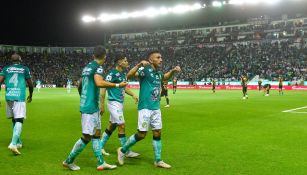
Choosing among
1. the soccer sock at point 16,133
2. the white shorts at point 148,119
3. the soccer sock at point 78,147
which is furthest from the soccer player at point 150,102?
the soccer sock at point 16,133

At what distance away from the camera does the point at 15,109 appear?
30.6ft

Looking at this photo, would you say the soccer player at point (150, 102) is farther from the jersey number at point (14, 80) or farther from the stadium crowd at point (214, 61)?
the stadium crowd at point (214, 61)

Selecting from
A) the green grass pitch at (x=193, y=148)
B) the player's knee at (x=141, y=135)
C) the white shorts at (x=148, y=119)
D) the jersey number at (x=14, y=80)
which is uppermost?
the jersey number at (x=14, y=80)

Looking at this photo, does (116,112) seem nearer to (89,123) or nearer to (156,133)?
(156,133)

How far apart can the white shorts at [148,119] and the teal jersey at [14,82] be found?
11.5 ft

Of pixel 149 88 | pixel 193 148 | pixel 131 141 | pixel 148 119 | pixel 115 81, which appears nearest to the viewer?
pixel 148 119

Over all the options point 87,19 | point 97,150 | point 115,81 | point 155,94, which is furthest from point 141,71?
point 87,19

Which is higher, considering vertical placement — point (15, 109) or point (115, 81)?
point (115, 81)

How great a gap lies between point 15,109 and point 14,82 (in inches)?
27.0

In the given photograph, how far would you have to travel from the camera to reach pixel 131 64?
245ft

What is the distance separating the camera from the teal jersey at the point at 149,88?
779 cm

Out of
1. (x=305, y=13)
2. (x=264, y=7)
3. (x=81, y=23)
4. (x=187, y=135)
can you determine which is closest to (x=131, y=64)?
(x=81, y=23)

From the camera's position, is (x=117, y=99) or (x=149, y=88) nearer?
(x=149, y=88)

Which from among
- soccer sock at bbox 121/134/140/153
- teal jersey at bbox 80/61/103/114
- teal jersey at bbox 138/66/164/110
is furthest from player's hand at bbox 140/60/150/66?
soccer sock at bbox 121/134/140/153
